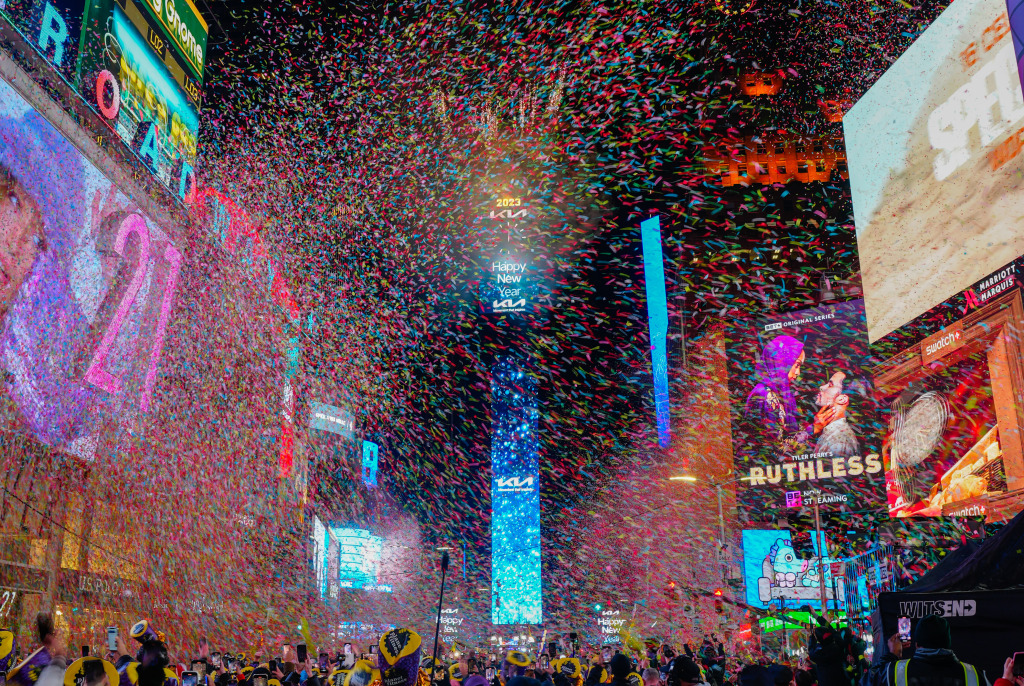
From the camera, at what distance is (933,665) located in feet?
16.3

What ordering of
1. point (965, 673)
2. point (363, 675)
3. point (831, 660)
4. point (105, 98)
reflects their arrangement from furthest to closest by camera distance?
point (105, 98), point (831, 660), point (363, 675), point (965, 673)

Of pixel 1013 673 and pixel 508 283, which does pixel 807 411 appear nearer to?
pixel 1013 673

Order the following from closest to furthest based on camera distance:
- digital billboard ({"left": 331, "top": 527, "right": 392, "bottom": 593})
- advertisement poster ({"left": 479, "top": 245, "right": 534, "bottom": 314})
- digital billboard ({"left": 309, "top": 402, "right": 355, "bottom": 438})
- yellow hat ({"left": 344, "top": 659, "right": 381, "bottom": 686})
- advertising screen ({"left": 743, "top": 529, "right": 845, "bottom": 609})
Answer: yellow hat ({"left": 344, "top": 659, "right": 381, "bottom": 686})
advertising screen ({"left": 743, "top": 529, "right": 845, "bottom": 609})
digital billboard ({"left": 331, "top": 527, "right": 392, "bottom": 593})
digital billboard ({"left": 309, "top": 402, "right": 355, "bottom": 438})
advertisement poster ({"left": 479, "top": 245, "right": 534, "bottom": 314})

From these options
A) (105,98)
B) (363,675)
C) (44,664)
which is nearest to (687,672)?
(363,675)

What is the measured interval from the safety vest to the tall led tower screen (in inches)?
2334

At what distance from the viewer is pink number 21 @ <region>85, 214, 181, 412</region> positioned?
69.8 ft

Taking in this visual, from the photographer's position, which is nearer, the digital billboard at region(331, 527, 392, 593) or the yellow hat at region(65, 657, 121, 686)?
the yellow hat at region(65, 657, 121, 686)

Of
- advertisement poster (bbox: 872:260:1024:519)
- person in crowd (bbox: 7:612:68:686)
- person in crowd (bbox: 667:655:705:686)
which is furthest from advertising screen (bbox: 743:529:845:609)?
person in crowd (bbox: 7:612:68:686)

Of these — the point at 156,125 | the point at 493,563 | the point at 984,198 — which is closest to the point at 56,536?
the point at 156,125

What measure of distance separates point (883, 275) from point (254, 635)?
1331 inches

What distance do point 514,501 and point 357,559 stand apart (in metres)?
13.9

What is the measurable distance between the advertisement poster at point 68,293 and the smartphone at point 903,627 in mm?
16923

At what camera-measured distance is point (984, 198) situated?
14.7 metres

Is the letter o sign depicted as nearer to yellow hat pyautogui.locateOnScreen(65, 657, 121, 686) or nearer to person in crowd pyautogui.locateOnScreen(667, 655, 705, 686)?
yellow hat pyautogui.locateOnScreen(65, 657, 121, 686)
